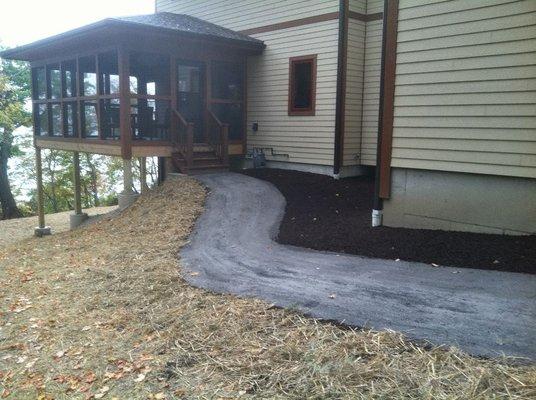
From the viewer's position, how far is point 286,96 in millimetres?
12398

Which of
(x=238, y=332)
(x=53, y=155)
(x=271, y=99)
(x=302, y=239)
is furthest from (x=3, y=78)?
(x=238, y=332)

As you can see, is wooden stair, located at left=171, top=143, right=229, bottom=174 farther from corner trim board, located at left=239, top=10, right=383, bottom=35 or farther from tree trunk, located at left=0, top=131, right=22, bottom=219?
tree trunk, located at left=0, top=131, right=22, bottom=219

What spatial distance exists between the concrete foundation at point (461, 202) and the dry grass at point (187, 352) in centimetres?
305

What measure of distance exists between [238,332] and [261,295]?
0.73 metres

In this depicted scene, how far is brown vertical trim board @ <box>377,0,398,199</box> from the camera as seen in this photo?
6.63 meters

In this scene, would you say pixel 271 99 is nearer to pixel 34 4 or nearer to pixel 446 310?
pixel 446 310

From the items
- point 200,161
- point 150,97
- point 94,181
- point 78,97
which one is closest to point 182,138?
point 200,161

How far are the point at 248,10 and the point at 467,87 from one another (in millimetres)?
8985

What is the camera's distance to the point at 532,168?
5469 mm

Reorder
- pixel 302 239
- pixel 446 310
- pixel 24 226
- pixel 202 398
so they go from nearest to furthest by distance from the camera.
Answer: pixel 202 398 < pixel 446 310 < pixel 302 239 < pixel 24 226

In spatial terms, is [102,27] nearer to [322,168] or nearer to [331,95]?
[331,95]

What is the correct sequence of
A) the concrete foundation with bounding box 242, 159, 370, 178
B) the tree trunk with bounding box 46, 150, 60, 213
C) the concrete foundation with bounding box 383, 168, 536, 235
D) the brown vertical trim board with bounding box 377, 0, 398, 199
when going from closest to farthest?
the concrete foundation with bounding box 383, 168, 536, 235
the brown vertical trim board with bounding box 377, 0, 398, 199
the concrete foundation with bounding box 242, 159, 370, 178
the tree trunk with bounding box 46, 150, 60, 213

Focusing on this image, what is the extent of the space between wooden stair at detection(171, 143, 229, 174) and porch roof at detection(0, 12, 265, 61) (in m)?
2.76

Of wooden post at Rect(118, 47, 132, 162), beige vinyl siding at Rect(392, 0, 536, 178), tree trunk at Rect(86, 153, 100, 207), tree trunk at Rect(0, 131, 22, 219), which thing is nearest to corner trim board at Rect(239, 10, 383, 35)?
wooden post at Rect(118, 47, 132, 162)
